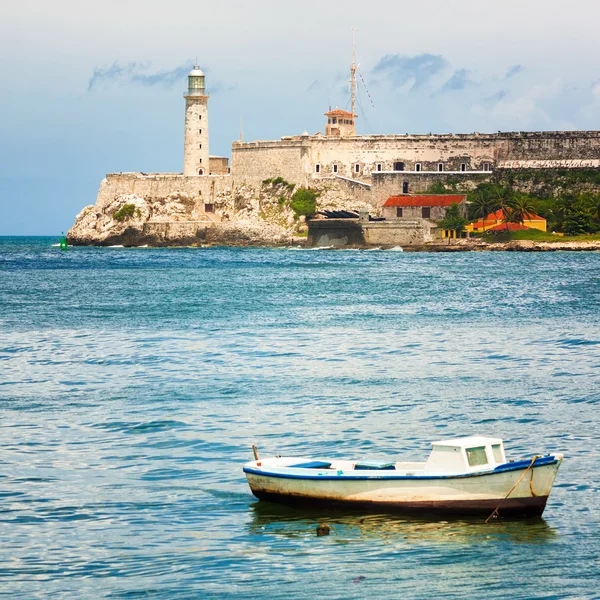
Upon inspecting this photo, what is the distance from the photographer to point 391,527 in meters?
16.1

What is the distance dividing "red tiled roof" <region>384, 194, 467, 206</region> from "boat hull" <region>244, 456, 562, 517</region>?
80.3 m

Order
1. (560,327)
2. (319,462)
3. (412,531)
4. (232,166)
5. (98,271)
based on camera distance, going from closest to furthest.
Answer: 1. (412,531)
2. (319,462)
3. (560,327)
4. (98,271)
5. (232,166)

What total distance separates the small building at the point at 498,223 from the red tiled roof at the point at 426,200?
105 inches

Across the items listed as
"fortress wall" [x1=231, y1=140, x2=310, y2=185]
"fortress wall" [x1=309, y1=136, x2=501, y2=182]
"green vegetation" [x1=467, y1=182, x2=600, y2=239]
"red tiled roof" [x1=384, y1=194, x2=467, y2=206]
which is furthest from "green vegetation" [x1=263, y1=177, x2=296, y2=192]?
"green vegetation" [x1=467, y1=182, x2=600, y2=239]

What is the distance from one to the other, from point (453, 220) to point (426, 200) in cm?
345

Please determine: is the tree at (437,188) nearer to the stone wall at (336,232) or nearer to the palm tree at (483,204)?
the palm tree at (483,204)

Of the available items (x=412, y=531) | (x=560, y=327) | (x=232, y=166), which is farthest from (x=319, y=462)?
(x=232, y=166)

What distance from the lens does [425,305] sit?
48188 millimetres

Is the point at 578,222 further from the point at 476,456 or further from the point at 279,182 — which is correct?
the point at 476,456

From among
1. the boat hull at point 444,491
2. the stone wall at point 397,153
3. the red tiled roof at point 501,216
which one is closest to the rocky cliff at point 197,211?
the stone wall at point 397,153

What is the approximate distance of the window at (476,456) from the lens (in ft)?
54.0

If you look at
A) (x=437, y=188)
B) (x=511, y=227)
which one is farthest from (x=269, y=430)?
(x=437, y=188)

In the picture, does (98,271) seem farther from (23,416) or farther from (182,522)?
(182,522)

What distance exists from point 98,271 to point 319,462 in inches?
2335
